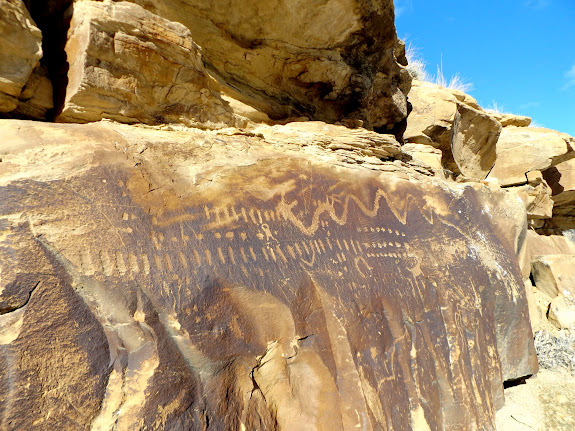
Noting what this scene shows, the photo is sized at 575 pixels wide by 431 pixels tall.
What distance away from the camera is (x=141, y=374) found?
1.25m

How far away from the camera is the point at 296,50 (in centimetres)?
324

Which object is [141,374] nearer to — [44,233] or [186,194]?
[44,233]

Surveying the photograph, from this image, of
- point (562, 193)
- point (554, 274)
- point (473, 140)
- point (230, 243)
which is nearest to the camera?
point (230, 243)

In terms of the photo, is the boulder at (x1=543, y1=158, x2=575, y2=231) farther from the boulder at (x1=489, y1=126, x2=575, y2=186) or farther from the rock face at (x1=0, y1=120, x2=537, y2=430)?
the rock face at (x1=0, y1=120, x2=537, y2=430)

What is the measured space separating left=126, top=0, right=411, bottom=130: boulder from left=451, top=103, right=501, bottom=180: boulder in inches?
82.3

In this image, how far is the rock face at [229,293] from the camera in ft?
3.92

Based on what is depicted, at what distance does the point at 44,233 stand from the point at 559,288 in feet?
15.0

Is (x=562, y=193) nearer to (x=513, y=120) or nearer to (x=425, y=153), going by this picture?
(x=513, y=120)

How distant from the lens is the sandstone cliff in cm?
124

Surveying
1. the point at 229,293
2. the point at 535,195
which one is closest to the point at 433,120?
the point at 535,195

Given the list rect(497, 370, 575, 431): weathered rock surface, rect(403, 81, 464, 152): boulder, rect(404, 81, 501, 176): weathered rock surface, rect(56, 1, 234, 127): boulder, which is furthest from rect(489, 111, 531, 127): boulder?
rect(56, 1, 234, 127): boulder

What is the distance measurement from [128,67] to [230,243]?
4.32 feet

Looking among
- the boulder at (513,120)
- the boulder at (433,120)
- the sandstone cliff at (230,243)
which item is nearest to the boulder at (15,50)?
the sandstone cliff at (230,243)

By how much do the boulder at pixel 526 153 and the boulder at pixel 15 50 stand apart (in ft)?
23.1
